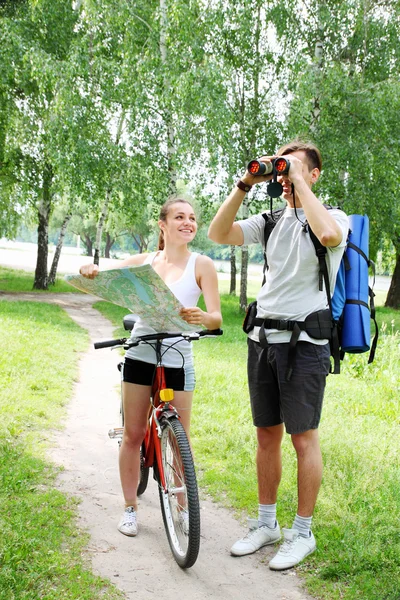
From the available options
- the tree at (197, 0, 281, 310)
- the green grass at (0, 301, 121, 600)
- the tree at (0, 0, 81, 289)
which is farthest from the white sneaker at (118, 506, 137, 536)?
the tree at (0, 0, 81, 289)

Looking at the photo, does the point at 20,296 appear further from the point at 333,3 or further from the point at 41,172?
the point at 333,3

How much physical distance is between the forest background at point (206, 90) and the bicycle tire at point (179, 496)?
10.4 metres

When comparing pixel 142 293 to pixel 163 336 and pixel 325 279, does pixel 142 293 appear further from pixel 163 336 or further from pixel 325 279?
pixel 325 279

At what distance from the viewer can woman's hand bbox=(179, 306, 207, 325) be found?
3.29m

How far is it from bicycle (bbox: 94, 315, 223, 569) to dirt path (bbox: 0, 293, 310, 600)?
16 cm

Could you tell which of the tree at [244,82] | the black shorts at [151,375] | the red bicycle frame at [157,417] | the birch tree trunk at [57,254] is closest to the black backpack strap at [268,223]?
the black shorts at [151,375]

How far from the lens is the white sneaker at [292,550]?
3455mm

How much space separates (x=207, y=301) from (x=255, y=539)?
154 centimetres

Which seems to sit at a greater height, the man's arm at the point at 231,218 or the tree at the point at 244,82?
the tree at the point at 244,82

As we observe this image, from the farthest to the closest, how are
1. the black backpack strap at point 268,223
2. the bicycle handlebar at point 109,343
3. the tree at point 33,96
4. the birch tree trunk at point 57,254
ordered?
the birch tree trunk at point 57,254 < the tree at point 33,96 < the black backpack strap at point 268,223 < the bicycle handlebar at point 109,343

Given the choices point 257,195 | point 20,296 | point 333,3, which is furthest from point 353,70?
point 20,296

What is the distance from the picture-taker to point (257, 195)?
1730 cm

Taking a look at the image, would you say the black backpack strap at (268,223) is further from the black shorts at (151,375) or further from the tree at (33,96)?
the tree at (33,96)

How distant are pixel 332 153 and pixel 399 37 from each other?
3928mm
